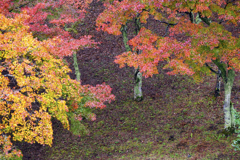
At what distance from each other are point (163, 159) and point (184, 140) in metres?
1.93

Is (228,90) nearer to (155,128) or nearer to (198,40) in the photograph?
(198,40)

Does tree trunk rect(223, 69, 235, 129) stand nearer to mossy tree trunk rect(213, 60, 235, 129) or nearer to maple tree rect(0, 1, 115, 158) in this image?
mossy tree trunk rect(213, 60, 235, 129)

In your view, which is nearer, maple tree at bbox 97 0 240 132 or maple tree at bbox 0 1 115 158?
maple tree at bbox 0 1 115 158

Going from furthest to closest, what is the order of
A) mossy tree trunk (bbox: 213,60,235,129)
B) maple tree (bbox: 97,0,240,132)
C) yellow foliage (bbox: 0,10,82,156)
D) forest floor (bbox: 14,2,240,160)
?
forest floor (bbox: 14,2,240,160) < mossy tree trunk (bbox: 213,60,235,129) < maple tree (bbox: 97,0,240,132) < yellow foliage (bbox: 0,10,82,156)

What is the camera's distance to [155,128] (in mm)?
13633

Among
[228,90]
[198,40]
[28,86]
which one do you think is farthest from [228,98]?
[28,86]

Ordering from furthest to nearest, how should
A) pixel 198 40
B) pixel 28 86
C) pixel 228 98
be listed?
pixel 228 98 → pixel 198 40 → pixel 28 86

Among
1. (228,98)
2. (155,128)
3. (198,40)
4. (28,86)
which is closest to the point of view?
(28,86)

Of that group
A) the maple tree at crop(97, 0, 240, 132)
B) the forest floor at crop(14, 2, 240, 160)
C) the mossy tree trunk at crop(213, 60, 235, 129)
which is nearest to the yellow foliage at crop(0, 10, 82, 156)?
the maple tree at crop(97, 0, 240, 132)

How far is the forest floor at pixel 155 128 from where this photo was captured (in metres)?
10.9

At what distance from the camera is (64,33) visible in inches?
557

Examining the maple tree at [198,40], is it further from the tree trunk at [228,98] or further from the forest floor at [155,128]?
the forest floor at [155,128]

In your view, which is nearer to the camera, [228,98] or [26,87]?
[26,87]

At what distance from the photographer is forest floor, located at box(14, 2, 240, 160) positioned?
35.9 feet
